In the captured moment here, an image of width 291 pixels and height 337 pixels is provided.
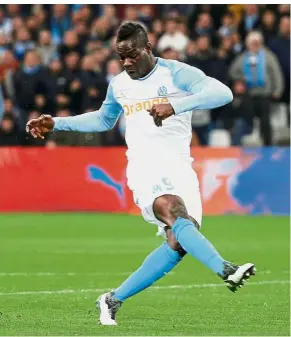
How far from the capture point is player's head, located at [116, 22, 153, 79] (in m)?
8.49

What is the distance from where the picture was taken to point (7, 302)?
32.3ft

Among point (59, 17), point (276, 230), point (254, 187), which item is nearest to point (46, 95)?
point (59, 17)

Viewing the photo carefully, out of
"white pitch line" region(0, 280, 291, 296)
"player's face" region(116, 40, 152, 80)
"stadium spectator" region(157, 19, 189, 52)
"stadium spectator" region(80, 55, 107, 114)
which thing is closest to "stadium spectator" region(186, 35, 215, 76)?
"stadium spectator" region(157, 19, 189, 52)

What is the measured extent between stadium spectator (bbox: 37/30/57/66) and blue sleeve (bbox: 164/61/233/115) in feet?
42.8

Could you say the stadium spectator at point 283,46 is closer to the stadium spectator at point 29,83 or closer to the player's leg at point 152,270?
the stadium spectator at point 29,83

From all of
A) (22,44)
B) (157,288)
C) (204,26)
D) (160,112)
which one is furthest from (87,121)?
(22,44)

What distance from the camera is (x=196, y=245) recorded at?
807 centimetres

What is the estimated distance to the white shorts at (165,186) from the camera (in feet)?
27.8

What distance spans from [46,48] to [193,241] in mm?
14169

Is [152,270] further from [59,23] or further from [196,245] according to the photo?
[59,23]

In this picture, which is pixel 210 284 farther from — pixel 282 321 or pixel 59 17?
pixel 59 17

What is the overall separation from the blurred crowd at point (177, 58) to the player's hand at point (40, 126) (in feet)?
34.4

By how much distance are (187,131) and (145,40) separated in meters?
0.78

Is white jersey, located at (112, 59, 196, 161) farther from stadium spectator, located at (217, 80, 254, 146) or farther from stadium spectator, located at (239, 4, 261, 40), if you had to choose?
stadium spectator, located at (239, 4, 261, 40)
